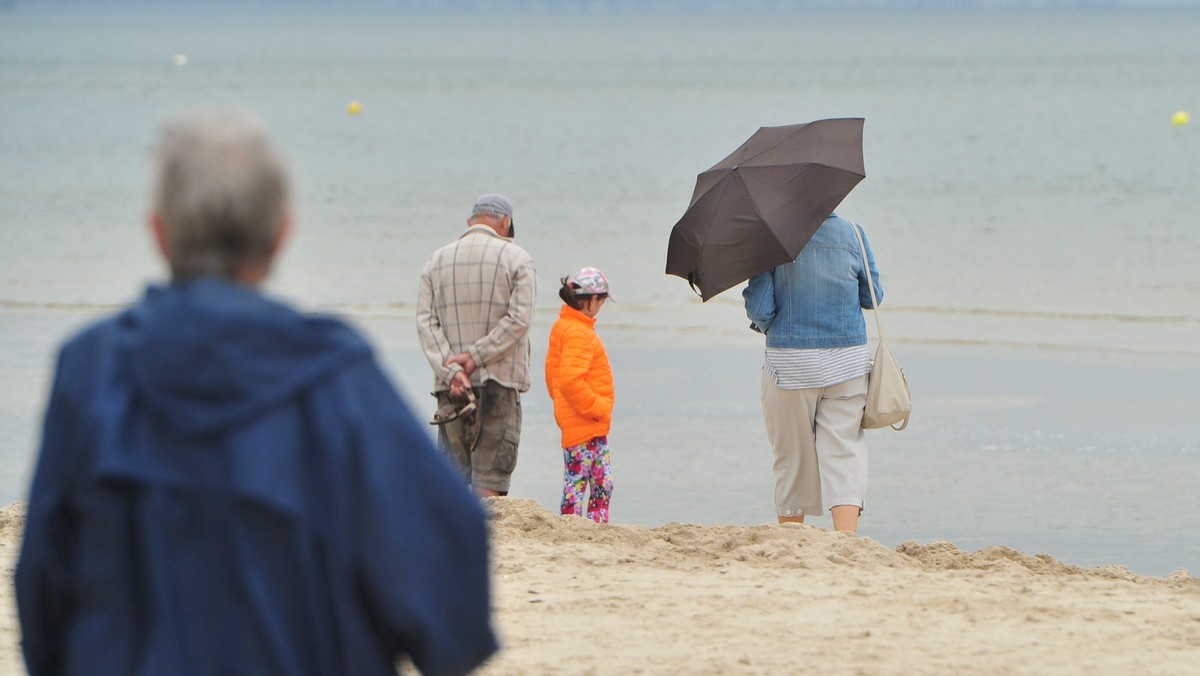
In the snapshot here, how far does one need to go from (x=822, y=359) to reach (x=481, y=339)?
1.59m

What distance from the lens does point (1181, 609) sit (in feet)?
17.2

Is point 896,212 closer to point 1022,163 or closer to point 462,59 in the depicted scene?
point 1022,163

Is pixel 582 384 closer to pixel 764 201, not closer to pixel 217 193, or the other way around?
pixel 764 201

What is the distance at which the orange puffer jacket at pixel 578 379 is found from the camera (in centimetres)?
671

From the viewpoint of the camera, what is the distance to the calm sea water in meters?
8.57

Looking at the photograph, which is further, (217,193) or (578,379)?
(578,379)

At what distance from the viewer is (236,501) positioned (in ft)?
6.18

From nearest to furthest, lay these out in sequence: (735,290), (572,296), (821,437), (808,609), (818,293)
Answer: (808,609), (818,293), (821,437), (572,296), (735,290)

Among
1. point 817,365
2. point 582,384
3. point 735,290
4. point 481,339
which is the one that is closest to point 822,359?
point 817,365

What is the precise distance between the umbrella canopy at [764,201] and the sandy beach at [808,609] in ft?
3.87

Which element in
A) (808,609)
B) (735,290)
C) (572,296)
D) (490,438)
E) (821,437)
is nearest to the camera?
(808,609)

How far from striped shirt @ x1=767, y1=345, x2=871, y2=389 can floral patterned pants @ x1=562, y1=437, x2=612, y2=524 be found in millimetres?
1050

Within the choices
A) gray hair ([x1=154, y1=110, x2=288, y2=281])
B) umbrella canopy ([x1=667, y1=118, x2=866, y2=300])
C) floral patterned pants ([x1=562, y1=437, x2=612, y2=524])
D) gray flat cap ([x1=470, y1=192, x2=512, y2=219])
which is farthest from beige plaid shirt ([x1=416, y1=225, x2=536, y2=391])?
gray hair ([x1=154, y1=110, x2=288, y2=281])

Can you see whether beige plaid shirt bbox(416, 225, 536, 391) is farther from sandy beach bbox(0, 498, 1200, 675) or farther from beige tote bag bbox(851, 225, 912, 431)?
beige tote bag bbox(851, 225, 912, 431)
